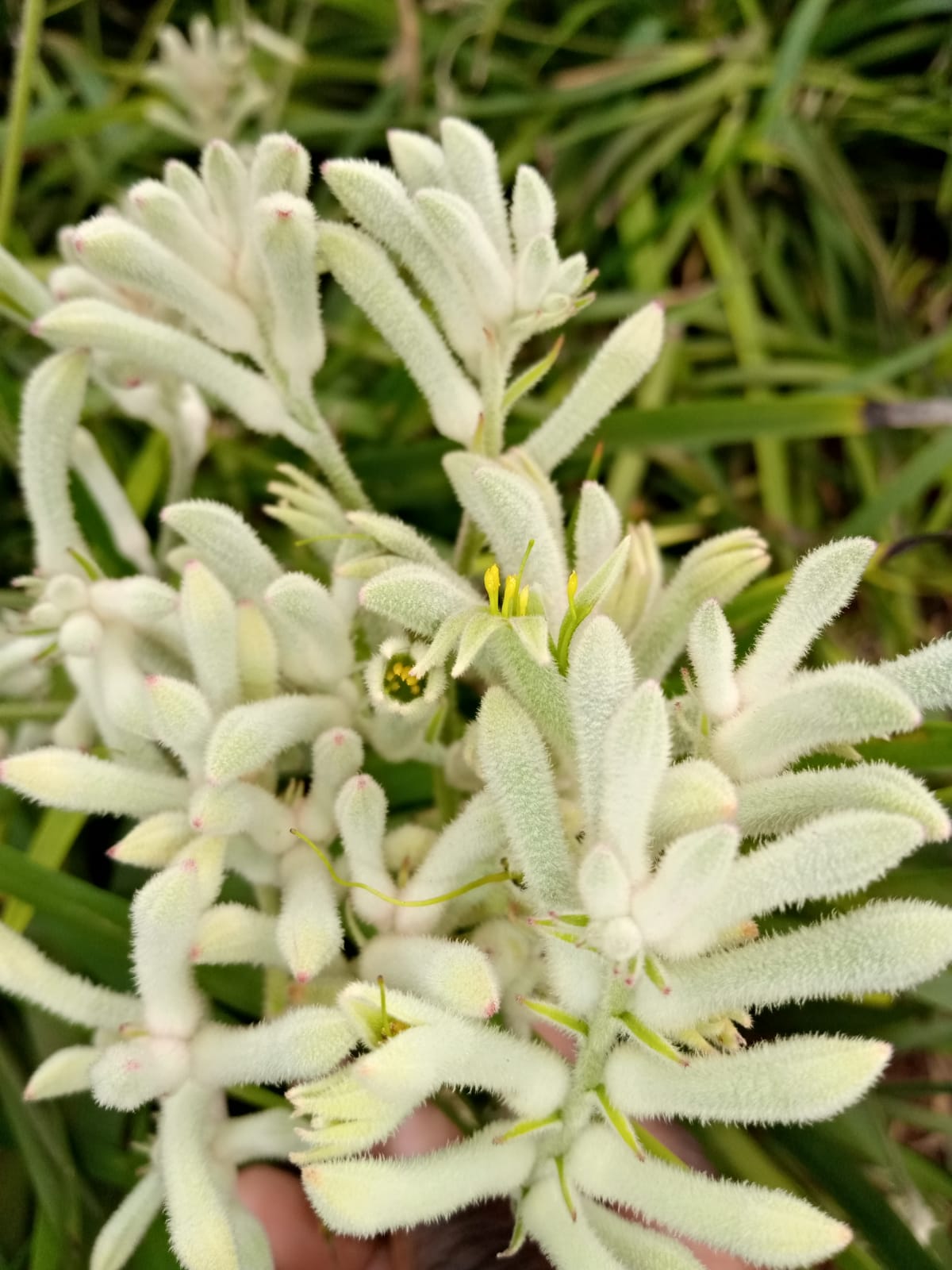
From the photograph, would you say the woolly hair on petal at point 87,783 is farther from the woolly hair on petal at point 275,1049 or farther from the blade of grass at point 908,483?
the blade of grass at point 908,483

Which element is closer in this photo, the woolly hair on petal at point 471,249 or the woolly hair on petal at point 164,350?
the woolly hair on petal at point 471,249

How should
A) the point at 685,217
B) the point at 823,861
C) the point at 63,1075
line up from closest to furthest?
the point at 823,861
the point at 63,1075
the point at 685,217

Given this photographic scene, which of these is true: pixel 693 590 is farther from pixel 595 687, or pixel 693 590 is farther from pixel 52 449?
pixel 52 449

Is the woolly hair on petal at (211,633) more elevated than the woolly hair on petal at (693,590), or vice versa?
the woolly hair on petal at (693,590)

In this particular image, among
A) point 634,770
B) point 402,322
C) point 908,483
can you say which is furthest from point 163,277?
point 908,483

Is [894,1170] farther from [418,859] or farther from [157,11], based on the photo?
[157,11]

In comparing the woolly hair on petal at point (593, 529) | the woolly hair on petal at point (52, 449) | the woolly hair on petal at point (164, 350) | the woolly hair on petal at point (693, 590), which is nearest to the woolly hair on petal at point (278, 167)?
the woolly hair on petal at point (164, 350)

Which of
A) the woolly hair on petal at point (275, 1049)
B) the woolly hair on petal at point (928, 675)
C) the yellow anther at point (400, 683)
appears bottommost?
the woolly hair on petal at point (275, 1049)
